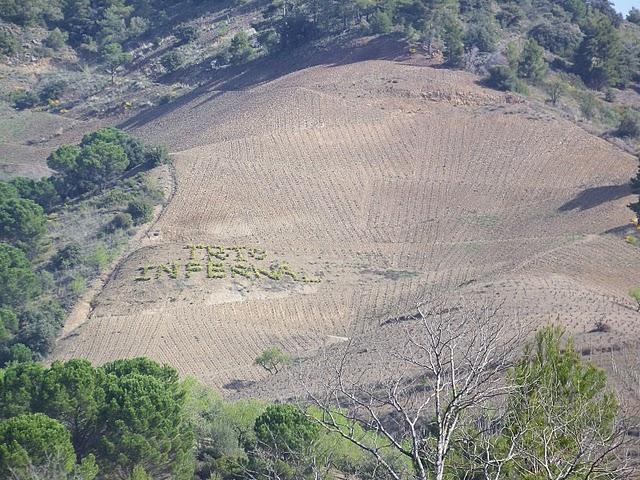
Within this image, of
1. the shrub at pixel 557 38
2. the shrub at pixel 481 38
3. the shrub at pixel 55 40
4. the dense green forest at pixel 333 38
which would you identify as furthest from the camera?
the shrub at pixel 55 40

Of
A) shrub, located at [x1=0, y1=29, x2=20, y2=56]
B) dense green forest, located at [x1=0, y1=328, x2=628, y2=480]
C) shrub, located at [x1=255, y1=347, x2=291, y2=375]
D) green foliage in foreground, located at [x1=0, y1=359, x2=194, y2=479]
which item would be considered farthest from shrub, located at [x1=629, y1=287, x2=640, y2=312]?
shrub, located at [x1=0, y1=29, x2=20, y2=56]

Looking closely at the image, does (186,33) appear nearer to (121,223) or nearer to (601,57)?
(601,57)

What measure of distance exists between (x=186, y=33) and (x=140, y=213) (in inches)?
1618

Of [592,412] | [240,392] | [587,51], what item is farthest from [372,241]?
[592,412]

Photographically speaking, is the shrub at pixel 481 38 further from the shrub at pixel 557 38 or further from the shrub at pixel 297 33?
the shrub at pixel 297 33

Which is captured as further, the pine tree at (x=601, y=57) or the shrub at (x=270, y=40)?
the shrub at (x=270, y=40)

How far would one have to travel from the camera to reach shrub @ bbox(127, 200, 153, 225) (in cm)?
5847

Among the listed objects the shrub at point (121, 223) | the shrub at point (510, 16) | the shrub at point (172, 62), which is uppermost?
the shrub at point (510, 16)

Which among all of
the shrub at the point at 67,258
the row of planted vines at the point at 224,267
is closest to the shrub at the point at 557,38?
the row of planted vines at the point at 224,267

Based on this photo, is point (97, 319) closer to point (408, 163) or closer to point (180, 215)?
point (180, 215)

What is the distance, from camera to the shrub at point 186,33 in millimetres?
95188

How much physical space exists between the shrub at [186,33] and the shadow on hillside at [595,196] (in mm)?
48120

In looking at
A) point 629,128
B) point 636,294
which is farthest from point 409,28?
point 636,294

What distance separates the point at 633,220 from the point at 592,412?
1426 inches
